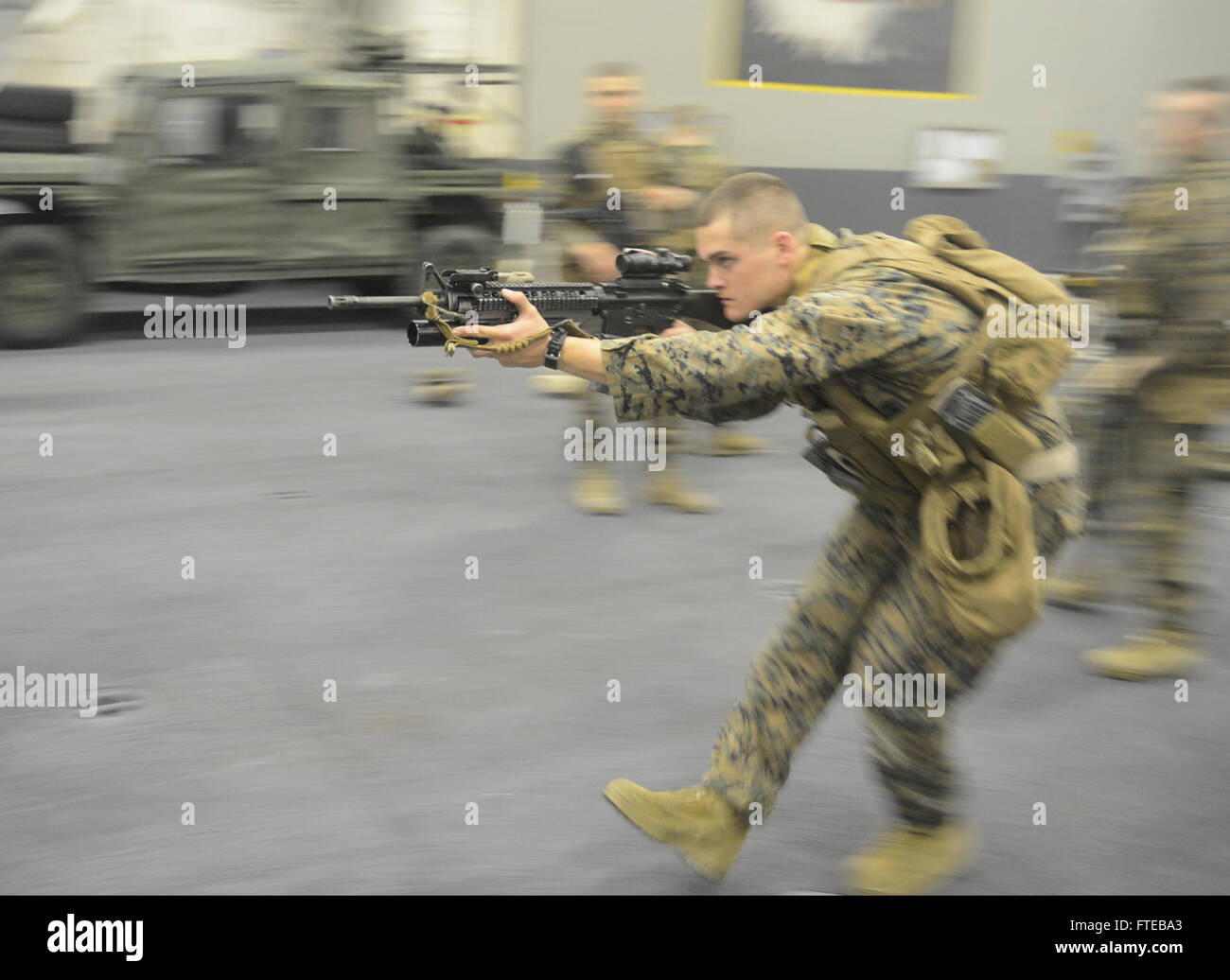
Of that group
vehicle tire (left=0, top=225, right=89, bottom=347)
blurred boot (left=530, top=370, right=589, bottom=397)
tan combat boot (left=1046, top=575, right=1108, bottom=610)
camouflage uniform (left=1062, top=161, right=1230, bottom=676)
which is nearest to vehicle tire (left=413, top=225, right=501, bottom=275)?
blurred boot (left=530, top=370, right=589, bottom=397)

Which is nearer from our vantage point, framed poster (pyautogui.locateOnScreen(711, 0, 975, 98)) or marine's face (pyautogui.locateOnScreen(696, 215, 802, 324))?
marine's face (pyautogui.locateOnScreen(696, 215, 802, 324))

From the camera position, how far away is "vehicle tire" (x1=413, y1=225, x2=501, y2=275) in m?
12.5

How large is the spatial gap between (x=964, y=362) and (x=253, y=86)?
385 inches

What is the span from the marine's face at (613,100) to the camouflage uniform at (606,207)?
6 cm

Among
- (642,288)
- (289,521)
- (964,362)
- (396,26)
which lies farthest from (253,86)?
(964,362)

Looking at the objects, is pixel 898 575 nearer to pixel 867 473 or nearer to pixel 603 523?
pixel 867 473

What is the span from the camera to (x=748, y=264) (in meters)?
3.38

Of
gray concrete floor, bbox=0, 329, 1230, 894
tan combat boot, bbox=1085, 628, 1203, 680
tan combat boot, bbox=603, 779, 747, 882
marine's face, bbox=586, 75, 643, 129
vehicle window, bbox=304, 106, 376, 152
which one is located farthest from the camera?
vehicle window, bbox=304, 106, 376, 152

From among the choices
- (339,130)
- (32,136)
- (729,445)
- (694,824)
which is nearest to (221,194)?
(339,130)

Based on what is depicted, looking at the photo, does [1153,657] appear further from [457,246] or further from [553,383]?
[457,246]

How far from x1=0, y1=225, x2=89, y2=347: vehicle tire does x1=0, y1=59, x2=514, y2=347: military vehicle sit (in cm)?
1

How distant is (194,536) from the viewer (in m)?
6.88

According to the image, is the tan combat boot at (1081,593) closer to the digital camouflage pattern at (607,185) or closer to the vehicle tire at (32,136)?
the digital camouflage pattern at (607,185)

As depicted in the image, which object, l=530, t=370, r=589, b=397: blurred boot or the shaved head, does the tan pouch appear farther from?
l=530, t=370, r=589, b=397: blurred boot
